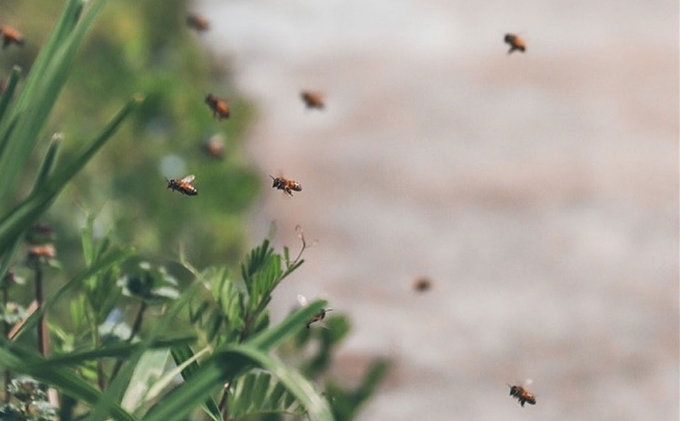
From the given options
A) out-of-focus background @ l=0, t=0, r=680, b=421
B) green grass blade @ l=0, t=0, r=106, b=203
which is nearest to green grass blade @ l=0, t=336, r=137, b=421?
green grass blade @ l=0, t=0, r=106, b=203

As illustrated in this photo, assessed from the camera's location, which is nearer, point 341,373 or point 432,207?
point 341,373

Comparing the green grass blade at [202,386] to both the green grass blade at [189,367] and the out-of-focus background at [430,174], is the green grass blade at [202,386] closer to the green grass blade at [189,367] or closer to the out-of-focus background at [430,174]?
the green grass blade at [189,367]

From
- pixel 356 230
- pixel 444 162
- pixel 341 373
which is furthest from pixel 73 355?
pixel 444 162

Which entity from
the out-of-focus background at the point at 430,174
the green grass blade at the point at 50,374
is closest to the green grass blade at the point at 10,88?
the green grass blade at the point at 50,374

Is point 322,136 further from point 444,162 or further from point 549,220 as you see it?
point 549,220

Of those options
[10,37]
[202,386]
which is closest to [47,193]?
[202,386]
